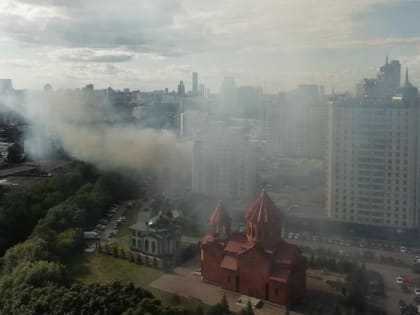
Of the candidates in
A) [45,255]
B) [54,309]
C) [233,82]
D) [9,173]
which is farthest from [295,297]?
[9,173]

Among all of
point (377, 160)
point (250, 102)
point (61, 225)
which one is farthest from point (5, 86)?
point (377, 160)

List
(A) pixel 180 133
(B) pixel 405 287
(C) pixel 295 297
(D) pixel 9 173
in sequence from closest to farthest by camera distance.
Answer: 1. (C) pixel 295 297
2. (B) pixel 405 287
3. (D) pixel 9 173
4. (A) pixel 180 133

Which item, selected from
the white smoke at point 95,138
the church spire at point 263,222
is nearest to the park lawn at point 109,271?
the church spire at point 263,222

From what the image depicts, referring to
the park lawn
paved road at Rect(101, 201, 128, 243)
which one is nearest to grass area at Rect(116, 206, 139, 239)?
paved road at Rect(101, 201, 128, 243)

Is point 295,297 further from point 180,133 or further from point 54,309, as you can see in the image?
point 180,133

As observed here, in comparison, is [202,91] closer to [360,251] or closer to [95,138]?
[95,138]

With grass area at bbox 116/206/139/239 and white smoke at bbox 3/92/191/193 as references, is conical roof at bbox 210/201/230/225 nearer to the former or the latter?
grass area at bbox 116/206/139/239

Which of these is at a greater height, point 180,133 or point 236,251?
point 180,133
